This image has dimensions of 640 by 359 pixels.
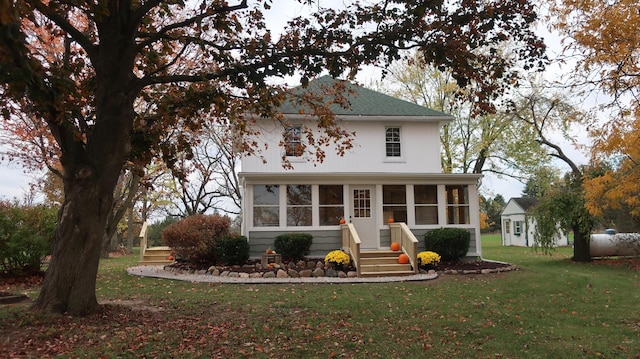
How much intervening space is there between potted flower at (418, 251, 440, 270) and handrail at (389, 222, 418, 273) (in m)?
0.34

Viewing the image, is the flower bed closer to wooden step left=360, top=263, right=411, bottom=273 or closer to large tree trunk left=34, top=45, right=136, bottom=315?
wooden step left=360, top=263, right=411, bottom=273

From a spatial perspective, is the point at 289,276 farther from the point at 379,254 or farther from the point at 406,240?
the point at 406,240

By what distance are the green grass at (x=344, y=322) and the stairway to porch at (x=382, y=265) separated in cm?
177

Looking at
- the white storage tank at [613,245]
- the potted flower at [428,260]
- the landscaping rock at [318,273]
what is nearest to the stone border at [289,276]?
the landscaping rock at [318,273]

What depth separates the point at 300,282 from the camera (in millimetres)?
11906

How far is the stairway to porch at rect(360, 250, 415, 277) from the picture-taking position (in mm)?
13188

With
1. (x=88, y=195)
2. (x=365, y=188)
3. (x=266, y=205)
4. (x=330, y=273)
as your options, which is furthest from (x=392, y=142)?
(x=88, y=195)

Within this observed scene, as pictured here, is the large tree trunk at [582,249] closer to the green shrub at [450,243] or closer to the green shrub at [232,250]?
the green shrub at [450,243]

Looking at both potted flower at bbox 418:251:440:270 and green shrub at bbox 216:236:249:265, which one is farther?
green shrub at bbox 216:236:249:265

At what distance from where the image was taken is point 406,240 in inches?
560

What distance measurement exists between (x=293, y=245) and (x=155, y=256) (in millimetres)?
7277

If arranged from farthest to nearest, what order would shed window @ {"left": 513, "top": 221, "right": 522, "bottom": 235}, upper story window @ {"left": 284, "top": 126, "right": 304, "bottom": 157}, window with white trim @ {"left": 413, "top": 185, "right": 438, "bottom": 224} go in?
shed window @ {"left": 513, "top": 221, "right": 522, "bottom": 235} < window with white trim @ {"left": 413, "top": 185, "right": 438, "bottom": 224} < upper story window @ {"left": 284, "top": 126, "right": 304, "bottom": 157}

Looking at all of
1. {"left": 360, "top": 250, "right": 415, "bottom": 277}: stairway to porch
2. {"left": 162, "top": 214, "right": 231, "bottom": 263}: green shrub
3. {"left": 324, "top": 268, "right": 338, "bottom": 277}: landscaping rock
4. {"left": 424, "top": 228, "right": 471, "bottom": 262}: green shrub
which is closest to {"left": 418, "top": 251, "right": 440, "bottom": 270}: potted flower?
{"left": 360, "top": 250, "right": 415, "bottom": 277}: stairway to porch

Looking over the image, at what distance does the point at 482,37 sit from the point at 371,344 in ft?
16.4
